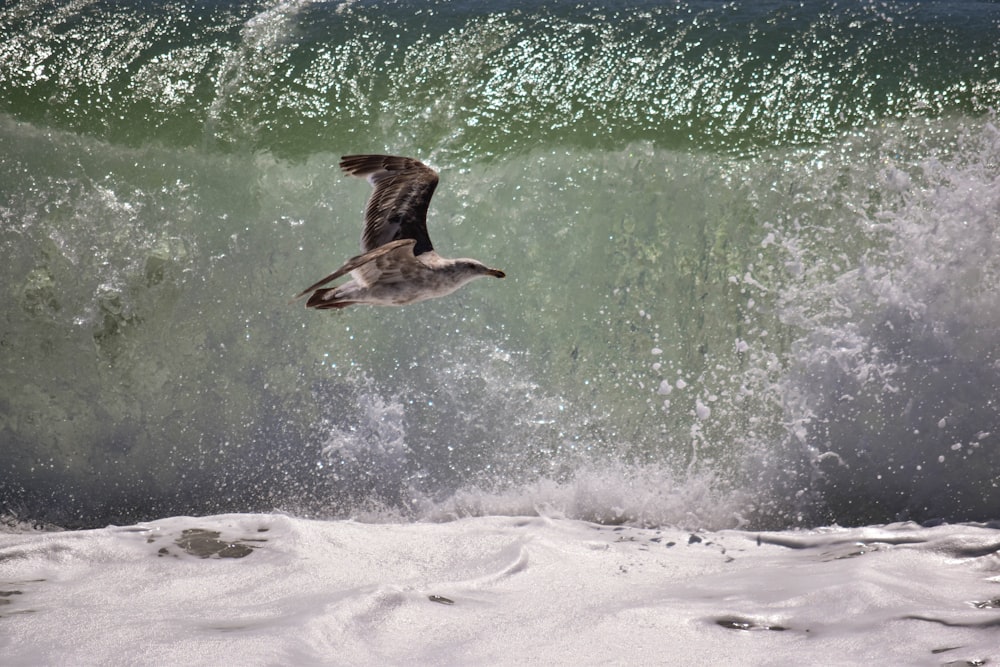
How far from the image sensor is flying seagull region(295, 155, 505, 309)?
3.11m

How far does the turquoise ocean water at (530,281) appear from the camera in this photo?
455 cm

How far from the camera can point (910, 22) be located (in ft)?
18.9

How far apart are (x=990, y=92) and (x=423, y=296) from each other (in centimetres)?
360

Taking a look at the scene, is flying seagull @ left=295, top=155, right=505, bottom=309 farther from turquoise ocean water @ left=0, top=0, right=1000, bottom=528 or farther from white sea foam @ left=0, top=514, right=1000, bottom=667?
turquoise ocean water @ left=0, top=0, right=1000, bottom=528

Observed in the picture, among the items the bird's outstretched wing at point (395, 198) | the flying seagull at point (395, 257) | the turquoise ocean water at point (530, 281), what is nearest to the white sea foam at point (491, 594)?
the turquoise ocean water at point (530, 281)

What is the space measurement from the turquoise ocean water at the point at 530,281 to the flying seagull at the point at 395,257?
141cm

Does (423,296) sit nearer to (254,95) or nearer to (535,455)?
(535,455)

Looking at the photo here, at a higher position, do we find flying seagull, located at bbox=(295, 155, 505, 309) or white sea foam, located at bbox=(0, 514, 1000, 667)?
flying seagull, located at bbox=(295, 155, 505, 309)

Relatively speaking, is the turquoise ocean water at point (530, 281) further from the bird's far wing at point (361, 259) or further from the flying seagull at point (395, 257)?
the bird's far wing at point (361, 259)

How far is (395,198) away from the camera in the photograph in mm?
3475

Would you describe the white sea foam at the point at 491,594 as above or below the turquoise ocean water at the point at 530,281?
Answer: below

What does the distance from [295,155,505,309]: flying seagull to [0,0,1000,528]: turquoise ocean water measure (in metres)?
1.41

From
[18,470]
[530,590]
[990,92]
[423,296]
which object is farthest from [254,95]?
[990,92]

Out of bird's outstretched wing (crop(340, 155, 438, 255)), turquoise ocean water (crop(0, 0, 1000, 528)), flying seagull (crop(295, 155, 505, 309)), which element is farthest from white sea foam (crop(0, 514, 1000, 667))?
bird's outstretched wing (crop(340, 155, 438, 255))
